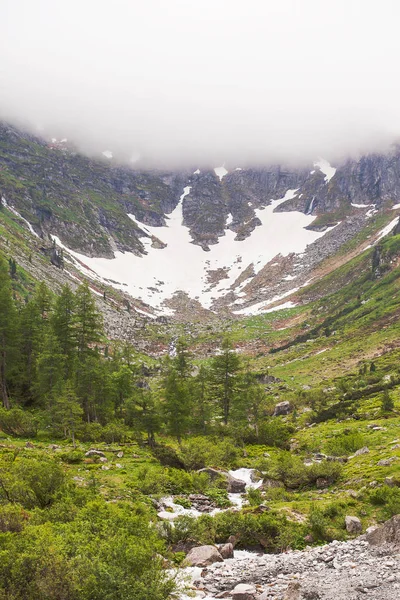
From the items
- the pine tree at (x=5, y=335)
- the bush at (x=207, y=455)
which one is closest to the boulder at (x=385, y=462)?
the bush at (x=207, y=455)

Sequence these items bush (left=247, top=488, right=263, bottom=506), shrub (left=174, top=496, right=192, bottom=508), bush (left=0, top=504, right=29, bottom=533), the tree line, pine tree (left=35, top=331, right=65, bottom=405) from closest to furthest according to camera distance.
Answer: bush (left=0, top=504, right=29, bottom=533), shrub (left=174, top=496, right=192, bottom=508), bush (left=247, top=488, right=263, bottom=506), the tree line, pine tree (left=35, top=331, right=65, bottom=405)

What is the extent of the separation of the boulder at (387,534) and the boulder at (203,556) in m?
5.48

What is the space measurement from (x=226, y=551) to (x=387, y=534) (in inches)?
228

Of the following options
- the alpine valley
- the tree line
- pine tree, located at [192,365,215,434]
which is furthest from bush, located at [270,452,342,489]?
pine tree, located at [192,365,215,434]

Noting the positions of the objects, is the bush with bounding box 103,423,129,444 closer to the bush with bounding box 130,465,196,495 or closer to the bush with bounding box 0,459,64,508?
the bush with bounding box 130,465,196,495

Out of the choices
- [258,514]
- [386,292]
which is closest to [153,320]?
[386,292]

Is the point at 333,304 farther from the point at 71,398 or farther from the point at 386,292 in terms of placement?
the point at 71,398

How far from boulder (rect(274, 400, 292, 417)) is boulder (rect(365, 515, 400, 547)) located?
40.4 m

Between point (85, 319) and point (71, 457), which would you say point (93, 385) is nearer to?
point (85, 319)

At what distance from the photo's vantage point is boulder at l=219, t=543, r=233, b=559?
47.0 feet

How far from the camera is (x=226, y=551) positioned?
1438 centimetres

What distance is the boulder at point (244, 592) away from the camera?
10625mm

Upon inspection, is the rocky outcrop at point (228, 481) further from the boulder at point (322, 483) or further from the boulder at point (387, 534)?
the boulder at point (387, 534)

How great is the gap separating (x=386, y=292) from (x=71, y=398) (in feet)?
348
